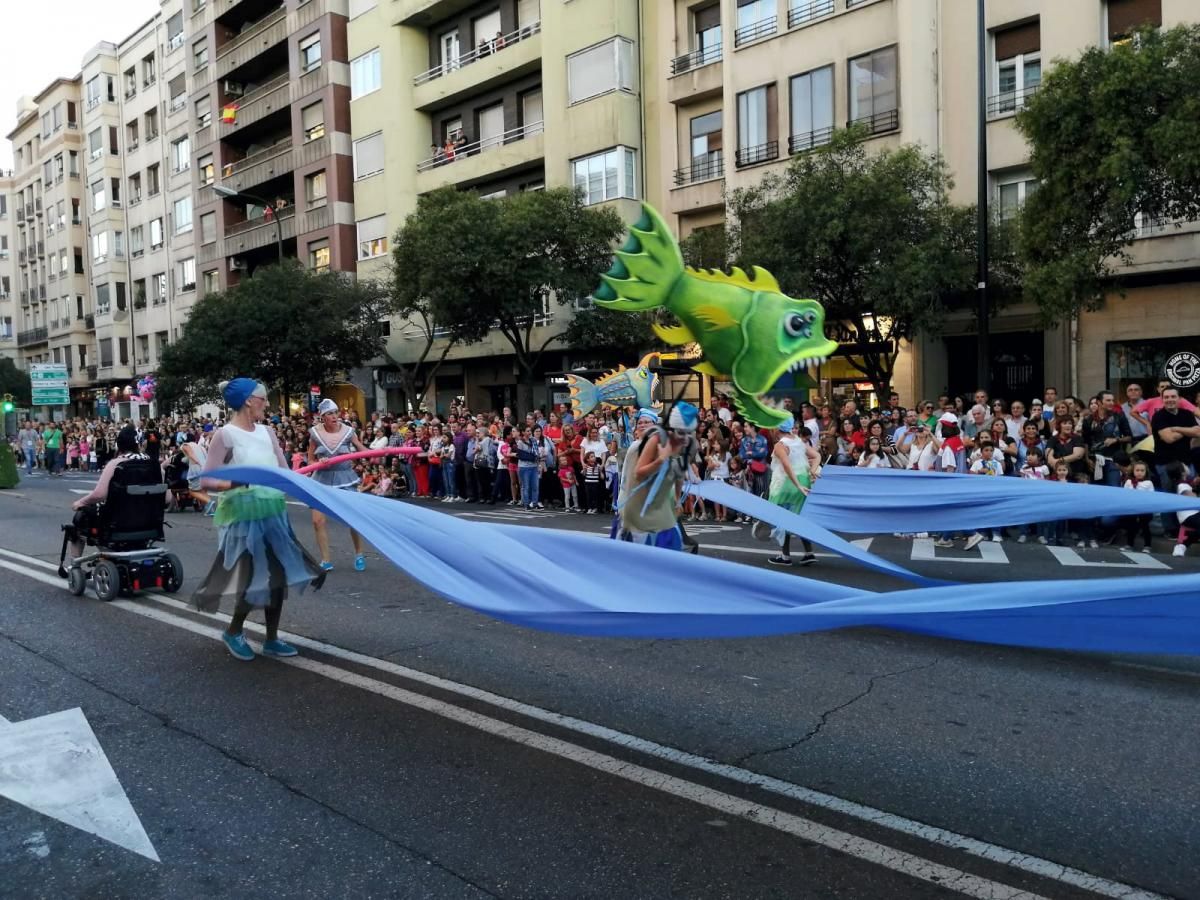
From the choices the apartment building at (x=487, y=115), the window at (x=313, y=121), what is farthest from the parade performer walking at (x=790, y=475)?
the window at (x=313, y=121)

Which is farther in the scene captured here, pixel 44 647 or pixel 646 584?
pixel 44 647

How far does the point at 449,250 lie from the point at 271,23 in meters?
22.7

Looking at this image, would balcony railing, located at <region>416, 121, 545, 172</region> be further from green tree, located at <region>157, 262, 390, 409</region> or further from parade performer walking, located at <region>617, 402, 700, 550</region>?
parade performer walking, located at <region>617, 402, 700, 550</region>

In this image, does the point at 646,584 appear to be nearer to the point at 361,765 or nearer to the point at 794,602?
the point at 794,602

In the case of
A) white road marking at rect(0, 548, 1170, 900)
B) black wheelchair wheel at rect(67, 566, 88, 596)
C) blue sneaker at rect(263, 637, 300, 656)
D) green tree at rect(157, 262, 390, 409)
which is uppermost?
green tree at rect(157, 262, 390, 409)

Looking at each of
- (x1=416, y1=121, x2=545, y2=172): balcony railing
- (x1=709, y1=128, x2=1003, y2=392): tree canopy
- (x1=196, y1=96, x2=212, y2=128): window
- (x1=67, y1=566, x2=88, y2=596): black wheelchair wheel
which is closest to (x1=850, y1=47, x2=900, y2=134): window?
(x1=709, y1=128, x2=1003, y2=392): tree canopy

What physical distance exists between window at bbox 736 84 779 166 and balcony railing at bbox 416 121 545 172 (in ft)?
24.7

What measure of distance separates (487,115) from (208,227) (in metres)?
19.5

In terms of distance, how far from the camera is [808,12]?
23.7m

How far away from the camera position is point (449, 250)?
78.5 ft

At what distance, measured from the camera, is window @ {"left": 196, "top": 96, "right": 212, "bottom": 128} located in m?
45.0

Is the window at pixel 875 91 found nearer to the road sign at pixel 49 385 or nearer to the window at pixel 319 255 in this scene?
the window at pixel 319 255

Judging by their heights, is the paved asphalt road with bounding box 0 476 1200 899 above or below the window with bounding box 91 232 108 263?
below

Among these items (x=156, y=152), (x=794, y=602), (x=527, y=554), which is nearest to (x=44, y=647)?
(x=527, y=554)
